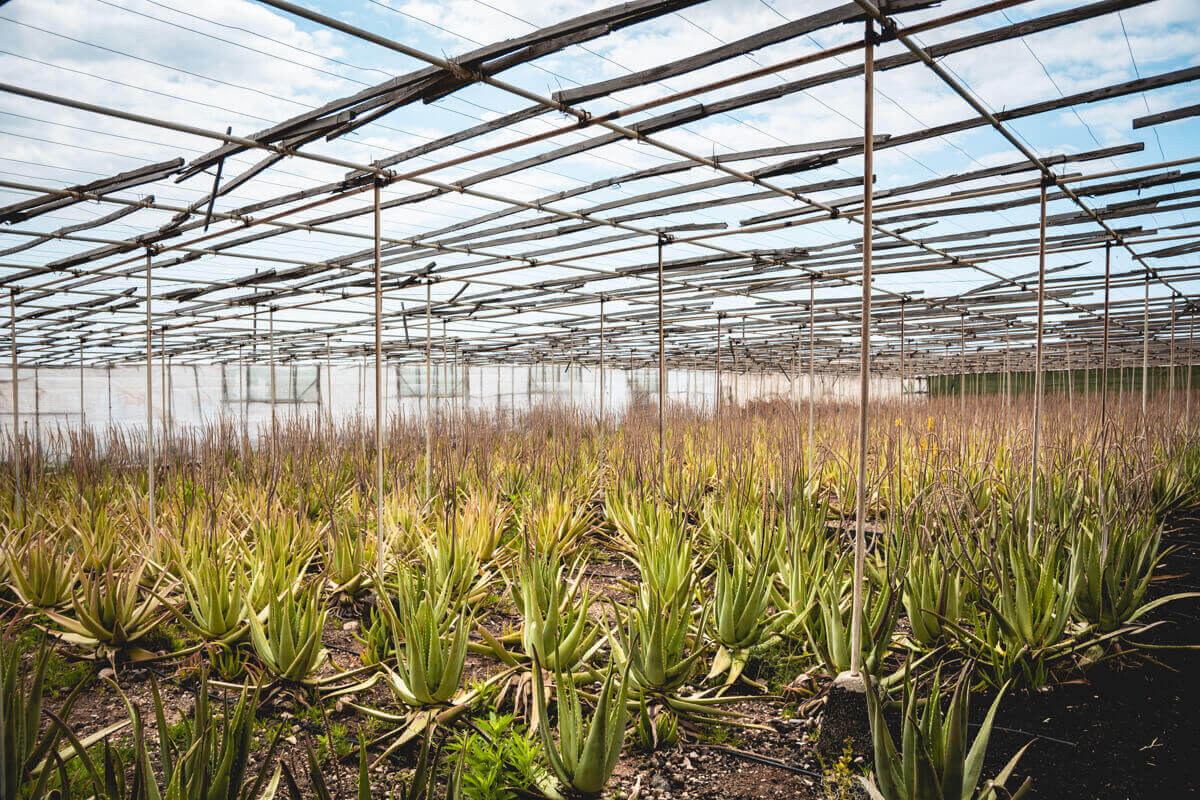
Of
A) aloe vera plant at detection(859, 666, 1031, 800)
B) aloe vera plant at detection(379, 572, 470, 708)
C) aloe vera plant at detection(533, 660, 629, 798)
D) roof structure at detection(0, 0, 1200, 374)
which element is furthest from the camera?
aloe vera plant at detection(379, 572, 470, 708)

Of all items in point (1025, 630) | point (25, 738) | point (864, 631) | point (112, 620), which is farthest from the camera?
point (112, 620)

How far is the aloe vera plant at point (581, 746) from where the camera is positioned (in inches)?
85.7

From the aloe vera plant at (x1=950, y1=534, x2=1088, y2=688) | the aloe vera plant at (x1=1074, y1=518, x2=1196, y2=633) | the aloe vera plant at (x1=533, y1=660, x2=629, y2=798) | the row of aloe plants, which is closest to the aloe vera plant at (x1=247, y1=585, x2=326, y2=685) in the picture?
the row of aloe plants

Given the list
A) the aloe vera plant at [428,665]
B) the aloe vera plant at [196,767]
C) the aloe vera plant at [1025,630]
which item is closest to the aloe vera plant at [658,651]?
the aloe vera plant at [428,665]

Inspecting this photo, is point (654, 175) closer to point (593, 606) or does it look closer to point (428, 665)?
point (593, 606)

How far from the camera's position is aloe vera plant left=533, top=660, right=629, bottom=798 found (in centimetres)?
218

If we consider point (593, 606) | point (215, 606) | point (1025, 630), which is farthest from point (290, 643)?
point (1025, 630)

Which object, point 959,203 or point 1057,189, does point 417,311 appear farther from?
point 1057,189

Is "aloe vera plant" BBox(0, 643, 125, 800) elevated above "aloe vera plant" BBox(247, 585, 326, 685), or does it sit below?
above

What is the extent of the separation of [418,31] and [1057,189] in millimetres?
4234

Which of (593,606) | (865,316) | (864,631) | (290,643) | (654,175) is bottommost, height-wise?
(593,606)

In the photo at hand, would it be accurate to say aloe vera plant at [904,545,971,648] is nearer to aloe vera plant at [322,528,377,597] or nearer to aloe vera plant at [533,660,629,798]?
aloe vera plant at [533,660,629,798]

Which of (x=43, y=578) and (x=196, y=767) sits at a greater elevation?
(x=196, y=767)

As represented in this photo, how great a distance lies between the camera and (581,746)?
2309mm
